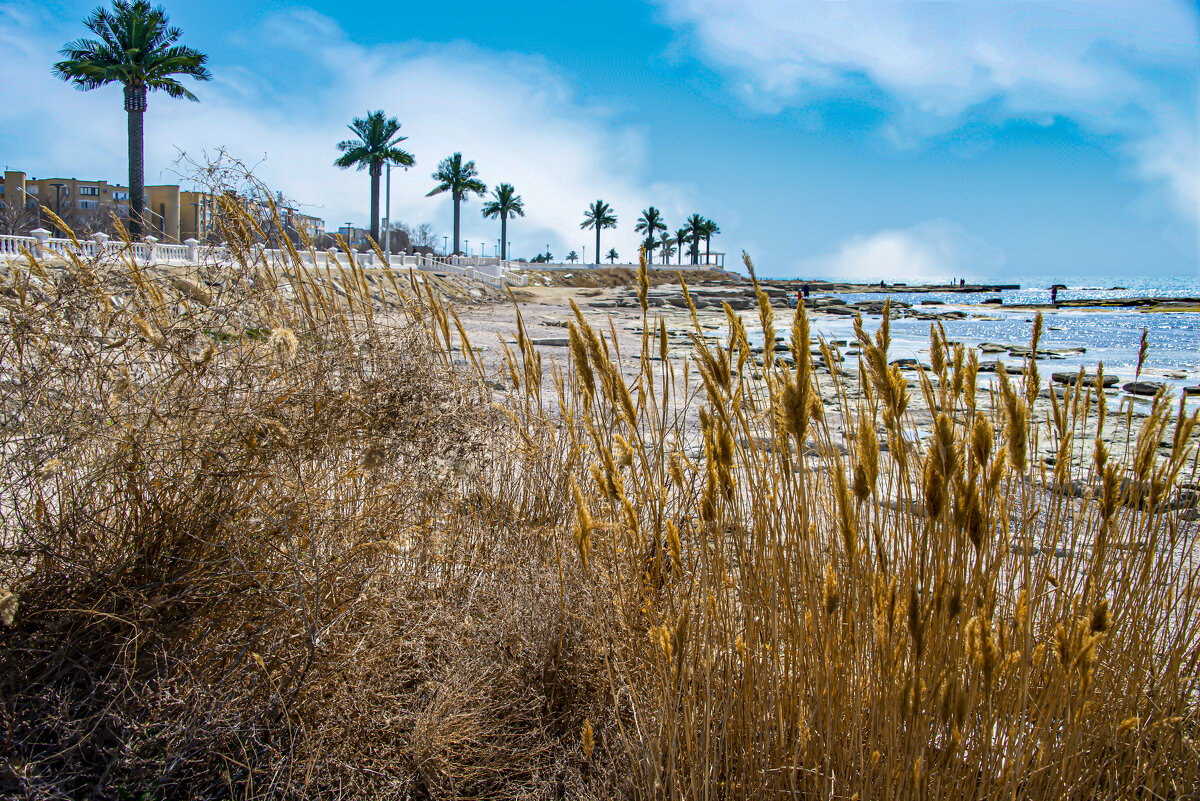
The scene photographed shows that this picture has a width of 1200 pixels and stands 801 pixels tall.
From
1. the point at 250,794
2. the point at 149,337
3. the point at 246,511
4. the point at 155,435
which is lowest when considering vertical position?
the point at 250,794

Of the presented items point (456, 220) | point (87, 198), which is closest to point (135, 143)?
point (456, 220)

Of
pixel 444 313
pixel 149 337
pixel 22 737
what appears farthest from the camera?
pixel 444 313

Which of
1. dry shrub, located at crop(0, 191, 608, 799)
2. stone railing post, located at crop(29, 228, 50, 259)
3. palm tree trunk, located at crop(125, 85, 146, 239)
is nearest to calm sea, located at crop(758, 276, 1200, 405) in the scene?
dry shrub, located at crop(0, 191, 608, 799)

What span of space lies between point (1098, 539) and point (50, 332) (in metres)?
2.56

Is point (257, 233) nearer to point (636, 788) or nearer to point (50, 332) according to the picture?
point (50, 332)

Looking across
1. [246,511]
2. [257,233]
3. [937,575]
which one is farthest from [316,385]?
[937,575]

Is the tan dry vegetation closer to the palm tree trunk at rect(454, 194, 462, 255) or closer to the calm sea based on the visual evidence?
the calm sea

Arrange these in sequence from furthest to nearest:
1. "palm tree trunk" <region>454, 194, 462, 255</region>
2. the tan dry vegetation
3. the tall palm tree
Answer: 1. the tall palm tree
2. "palm tree trunk" <region>454, 194, 462, 255</region>
3. the tan dry vegetation

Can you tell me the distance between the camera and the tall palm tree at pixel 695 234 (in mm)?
92562

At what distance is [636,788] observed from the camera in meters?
1.45

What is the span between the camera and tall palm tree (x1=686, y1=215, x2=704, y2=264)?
304 ft

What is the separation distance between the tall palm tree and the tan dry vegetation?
94476 mm

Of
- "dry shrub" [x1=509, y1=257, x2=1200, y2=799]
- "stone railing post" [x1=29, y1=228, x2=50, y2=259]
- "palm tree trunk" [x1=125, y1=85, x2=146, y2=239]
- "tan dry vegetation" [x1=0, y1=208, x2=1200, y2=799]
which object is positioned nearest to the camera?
"dry shrub" [x1=509, y1=257, x2=1200, y2=799]

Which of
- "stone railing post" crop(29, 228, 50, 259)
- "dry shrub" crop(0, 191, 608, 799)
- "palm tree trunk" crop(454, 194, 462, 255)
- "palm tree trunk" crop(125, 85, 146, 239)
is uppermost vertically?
"palm tree trunk" crop(454, 194, 462, 255)
